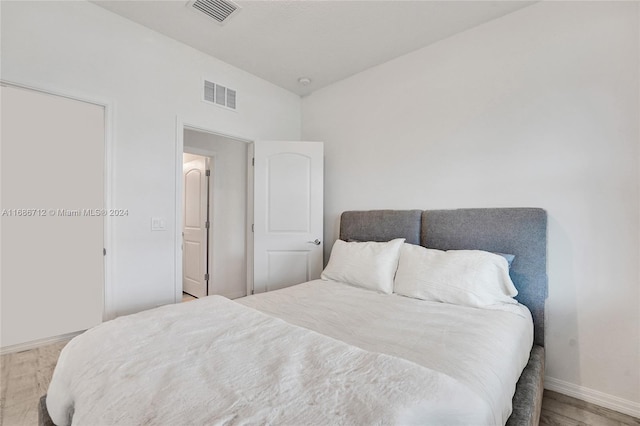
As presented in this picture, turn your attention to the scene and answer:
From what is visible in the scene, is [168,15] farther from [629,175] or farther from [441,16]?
[629,175]

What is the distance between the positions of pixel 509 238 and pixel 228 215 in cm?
336

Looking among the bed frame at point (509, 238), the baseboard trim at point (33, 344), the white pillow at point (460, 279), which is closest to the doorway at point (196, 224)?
the baseboard trim at point (33, 344)

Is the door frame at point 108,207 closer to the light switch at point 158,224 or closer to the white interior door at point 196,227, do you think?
the light switch at point 158,224

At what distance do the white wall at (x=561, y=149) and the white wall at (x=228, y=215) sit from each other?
2384 mm

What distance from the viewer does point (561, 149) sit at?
199 cm

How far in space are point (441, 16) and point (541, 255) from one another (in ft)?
6.36

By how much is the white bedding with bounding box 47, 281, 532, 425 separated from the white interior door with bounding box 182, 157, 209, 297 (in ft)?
8.70

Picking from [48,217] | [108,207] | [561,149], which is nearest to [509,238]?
[561,149]

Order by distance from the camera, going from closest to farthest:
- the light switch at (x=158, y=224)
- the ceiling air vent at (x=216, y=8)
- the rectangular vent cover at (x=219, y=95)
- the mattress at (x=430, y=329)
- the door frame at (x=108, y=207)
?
1. the mattress at (x=430, y=329)
2. the ceiling air vent at (x=216, y=8)
3. the door frame at (x=108, y=207)
4. the light switch at (x=158, y=224)
5. the rectangular vent cover at (x=219, y=95)

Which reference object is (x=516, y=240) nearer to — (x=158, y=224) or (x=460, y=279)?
(x=460, y=279)

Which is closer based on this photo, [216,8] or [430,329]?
[430,329]

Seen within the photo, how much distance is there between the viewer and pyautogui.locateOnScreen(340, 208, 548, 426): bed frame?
1.93 metres

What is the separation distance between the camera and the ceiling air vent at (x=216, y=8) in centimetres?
213

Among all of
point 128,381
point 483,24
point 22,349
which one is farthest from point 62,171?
point 483,24
